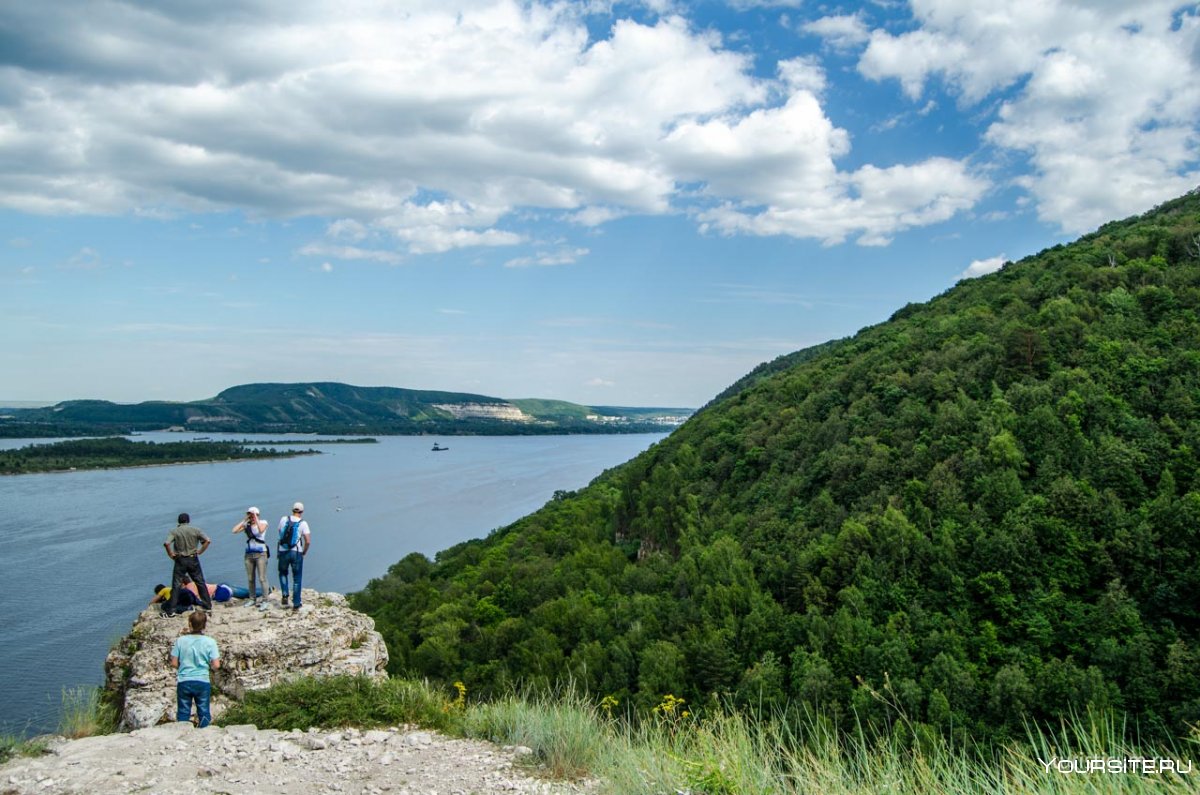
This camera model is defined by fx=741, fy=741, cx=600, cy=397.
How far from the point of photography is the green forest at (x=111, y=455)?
98562mm

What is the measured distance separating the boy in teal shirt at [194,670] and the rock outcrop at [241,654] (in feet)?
4.26

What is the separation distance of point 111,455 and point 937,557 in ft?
397

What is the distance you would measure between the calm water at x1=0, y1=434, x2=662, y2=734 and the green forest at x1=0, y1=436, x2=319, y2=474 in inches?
164

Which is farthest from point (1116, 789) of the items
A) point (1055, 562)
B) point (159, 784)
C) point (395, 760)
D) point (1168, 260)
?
point (1168, 260)

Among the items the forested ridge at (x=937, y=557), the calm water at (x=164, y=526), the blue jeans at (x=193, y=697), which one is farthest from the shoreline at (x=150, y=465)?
the blue jeans at (x=193, y=697)

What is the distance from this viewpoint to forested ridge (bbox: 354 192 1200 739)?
1994 cm

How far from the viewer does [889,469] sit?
94.8 ft

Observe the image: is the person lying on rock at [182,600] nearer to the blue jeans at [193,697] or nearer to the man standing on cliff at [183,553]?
the man standing on cliff at [183,553]

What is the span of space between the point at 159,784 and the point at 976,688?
19.6m

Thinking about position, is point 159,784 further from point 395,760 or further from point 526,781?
point 526,781

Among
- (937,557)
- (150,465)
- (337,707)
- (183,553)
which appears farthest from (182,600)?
(150,465)

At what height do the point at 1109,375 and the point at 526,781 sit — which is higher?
the point at 1109,375

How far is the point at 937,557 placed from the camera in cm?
2359

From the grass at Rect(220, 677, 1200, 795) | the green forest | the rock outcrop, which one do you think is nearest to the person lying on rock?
the rock outcrop
